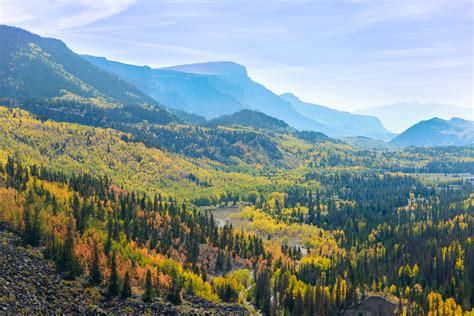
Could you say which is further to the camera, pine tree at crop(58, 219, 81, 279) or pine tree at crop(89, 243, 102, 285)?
pine tree at crop(89, 243, 102, 285)

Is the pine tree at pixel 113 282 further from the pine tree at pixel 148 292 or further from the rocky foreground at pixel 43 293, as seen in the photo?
the pine tree at pixel 148 292

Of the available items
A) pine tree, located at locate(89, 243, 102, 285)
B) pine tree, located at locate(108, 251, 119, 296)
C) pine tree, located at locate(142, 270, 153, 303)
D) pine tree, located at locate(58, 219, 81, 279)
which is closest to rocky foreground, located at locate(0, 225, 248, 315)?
pine tree, located at locate(142, 270, 153, 303)

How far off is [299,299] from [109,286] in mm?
65600

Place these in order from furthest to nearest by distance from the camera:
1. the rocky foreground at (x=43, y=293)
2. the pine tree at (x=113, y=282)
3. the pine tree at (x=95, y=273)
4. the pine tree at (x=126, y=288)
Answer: the pine tree at (x=95, y=273) → the pine tree at (x=126, y=288) → the pine tree at (x=113, y=282) → the rocky foreground at (x=43, y=293)

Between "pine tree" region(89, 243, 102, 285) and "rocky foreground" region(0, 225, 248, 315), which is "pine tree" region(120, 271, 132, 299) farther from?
"pine tree" region(89, 243, 102, 285)

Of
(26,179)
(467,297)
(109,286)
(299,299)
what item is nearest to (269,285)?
(299,299)

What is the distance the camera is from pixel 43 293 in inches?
4385

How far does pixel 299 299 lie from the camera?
152375mm

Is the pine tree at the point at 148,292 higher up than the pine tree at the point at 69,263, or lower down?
lower down

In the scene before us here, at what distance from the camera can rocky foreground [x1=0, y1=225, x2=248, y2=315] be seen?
10562 centimetres

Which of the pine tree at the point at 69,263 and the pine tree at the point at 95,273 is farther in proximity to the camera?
the pine tree at the point at 95,273

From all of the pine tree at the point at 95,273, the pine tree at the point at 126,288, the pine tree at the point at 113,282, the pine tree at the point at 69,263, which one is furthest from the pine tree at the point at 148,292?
the pine tree at the point at 69,263

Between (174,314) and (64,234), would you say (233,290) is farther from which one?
(64,234)

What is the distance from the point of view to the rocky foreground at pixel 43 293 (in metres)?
106
